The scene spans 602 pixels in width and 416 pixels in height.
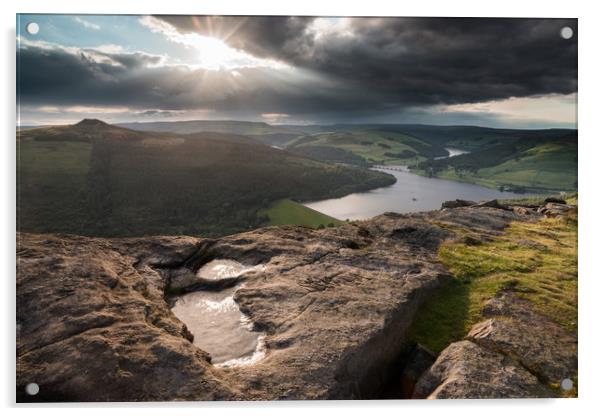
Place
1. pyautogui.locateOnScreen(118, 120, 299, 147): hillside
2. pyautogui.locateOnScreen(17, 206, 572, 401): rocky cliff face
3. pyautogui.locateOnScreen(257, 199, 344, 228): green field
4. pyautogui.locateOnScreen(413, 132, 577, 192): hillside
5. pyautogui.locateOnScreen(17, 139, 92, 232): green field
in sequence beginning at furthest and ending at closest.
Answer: pyautogui.locateOnScreen(257, 199, 344, 228): green field, pyautogui.locateOnScreen(118, 120, 299, 147): hillside, pyautogui.locateOnScreen(413, 132, 577, 192): hillside, pyautogui.locateOnScreen(17, 139, 92, 232): green field, pyautogui.locateOnScreen(17, 206, 572, 401): rocky cliff face

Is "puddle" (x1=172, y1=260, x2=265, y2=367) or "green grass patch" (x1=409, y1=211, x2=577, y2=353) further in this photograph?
"green grass patch" (x1=409, y1=211, x2=577, y2=353)

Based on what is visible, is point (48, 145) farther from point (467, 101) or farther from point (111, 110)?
point (467, 101)

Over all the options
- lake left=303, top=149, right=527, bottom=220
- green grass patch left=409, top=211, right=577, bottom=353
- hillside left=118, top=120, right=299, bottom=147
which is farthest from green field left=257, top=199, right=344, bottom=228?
green grass patch left=409, top=211, right=577, bottom=353

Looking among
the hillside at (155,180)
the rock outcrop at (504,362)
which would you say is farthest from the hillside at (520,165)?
the rock outcrop at (504,362)

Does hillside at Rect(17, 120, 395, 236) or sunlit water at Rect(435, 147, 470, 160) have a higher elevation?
sunlit water at Rect(435, 147, 470, 160)

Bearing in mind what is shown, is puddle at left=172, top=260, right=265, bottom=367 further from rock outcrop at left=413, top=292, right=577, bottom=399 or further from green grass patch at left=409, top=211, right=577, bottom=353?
green grass patch at left=409, top=211, right=577, bottom=353

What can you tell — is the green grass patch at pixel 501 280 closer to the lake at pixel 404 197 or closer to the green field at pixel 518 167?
the green field at pixel 518 167

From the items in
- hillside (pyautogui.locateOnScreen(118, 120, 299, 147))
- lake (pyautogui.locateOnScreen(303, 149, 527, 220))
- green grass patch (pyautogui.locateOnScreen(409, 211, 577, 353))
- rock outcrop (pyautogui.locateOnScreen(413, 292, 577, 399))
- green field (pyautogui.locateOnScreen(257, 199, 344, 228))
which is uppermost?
hillside (pyautogui.locateOnScreen(118, 120, 299, 147))
